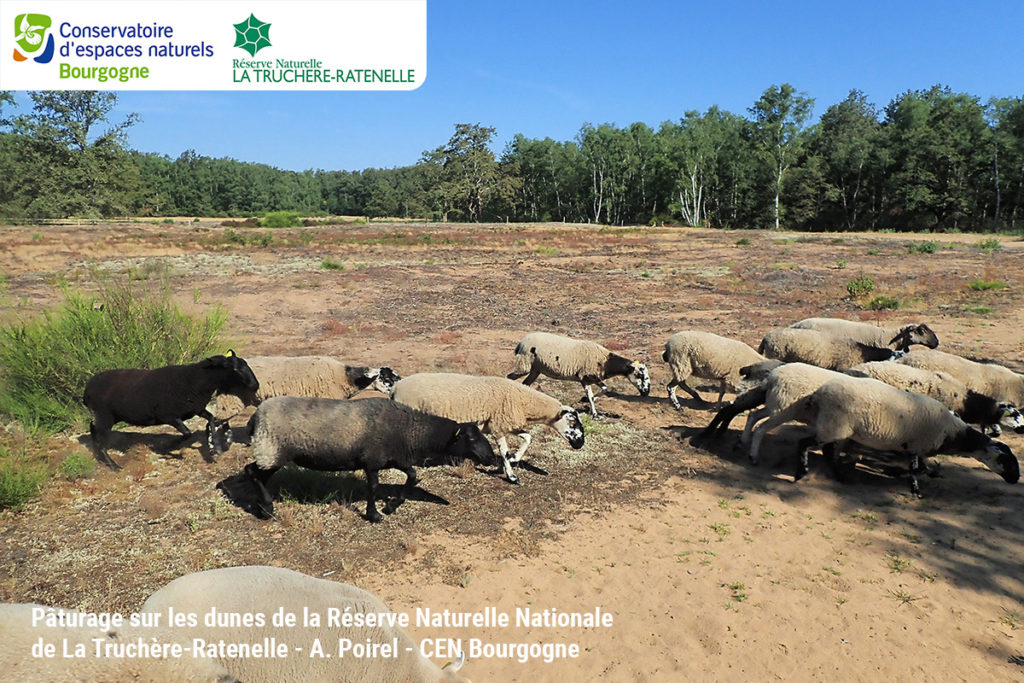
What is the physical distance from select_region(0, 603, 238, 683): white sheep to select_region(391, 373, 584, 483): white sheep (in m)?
5.57

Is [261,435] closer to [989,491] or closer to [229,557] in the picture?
[229,557]

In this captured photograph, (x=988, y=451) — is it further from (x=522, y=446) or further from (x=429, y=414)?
(x=429, y=414)

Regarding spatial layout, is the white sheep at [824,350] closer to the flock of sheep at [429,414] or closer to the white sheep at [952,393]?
the flock of sheep at [429,414]

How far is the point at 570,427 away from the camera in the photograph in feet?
27.7

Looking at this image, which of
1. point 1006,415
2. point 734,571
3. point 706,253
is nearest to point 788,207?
point 706,253

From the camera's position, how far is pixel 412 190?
128500mm

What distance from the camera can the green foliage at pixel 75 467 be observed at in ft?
23.7

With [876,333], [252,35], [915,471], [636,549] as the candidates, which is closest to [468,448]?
[636,549]

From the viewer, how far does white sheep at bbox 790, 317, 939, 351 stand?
12.8m

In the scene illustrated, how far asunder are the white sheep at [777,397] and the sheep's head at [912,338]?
5887 mm

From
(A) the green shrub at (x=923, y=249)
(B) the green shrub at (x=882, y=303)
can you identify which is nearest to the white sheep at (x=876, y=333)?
(B) the green shrub at (x=882, y=303)

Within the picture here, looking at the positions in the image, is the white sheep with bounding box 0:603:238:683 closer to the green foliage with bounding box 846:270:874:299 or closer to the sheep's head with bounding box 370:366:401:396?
the sheep's head with bounding box 370:366:401:396

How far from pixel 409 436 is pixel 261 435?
1.67 m

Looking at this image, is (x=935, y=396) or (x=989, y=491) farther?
(x=935, y=396)
